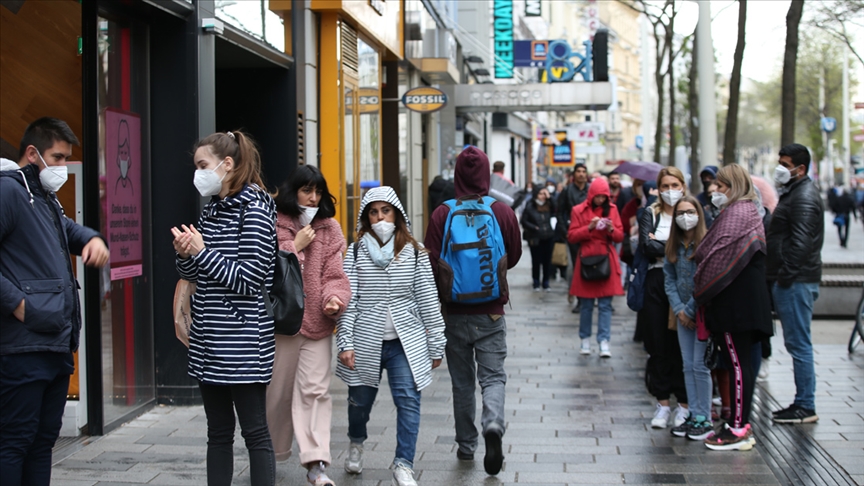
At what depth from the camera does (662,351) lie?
295 inches

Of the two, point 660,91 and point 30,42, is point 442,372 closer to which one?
point 30,42

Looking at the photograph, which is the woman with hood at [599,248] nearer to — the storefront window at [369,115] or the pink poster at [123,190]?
the storefront window at [369,115]

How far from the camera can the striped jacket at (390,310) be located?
18.9ft

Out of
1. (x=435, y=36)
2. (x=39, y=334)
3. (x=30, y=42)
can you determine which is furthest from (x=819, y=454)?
(x=435, y=36)

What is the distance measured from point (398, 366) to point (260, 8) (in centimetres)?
516

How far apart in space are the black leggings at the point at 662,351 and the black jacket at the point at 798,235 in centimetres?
85

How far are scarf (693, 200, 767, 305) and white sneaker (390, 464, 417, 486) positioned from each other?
233 cm

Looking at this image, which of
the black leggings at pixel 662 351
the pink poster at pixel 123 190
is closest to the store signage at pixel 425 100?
the pink poster at pixel 123 190

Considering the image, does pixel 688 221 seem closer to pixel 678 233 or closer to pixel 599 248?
pixel 678 233

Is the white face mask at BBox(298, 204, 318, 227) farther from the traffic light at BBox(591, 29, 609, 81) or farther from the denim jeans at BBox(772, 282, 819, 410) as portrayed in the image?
the traffic light at BBox(591, 29, 609, 81)

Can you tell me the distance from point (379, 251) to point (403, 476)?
1251 millimetres

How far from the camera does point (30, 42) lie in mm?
7285

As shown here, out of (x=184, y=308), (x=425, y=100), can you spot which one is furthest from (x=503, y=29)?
(x=184, y=308)

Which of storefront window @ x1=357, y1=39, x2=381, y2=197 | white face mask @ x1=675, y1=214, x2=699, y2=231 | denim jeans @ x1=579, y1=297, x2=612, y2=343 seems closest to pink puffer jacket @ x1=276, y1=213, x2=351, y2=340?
white face mask @ x1=675, y1=214, x2=699, y2=231
